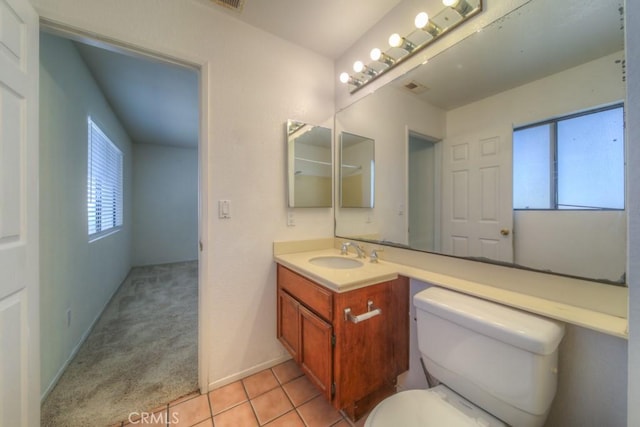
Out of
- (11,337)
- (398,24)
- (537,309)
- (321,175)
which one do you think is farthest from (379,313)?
(398,24)

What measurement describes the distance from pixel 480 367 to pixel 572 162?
0.82m

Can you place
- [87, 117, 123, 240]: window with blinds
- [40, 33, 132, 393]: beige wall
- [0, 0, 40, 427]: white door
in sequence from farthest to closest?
[87, 117, 123, 240]: window with blinds, [40, 33, 132, 393]: beige wall, [0, 0, 40, 427]: white door

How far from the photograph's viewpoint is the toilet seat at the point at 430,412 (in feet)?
2.54

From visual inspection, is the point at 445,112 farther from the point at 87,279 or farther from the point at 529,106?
the point at 87,279

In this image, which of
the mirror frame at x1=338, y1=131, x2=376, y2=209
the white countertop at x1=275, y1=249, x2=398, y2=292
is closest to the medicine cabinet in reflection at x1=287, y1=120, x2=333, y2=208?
the mirror frame at x1=338, y1=131, x2=376, y2=209

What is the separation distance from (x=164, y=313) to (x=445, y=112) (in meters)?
3.00

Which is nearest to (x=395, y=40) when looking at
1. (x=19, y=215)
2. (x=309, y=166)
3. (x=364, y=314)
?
(x=309, y=166)

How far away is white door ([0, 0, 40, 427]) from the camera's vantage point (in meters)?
0.83

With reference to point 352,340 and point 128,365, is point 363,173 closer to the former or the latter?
point 352,340

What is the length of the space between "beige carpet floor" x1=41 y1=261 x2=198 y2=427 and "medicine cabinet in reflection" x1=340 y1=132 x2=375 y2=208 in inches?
65.6

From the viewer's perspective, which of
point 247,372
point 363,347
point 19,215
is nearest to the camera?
point 19,215

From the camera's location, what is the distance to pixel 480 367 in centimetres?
81

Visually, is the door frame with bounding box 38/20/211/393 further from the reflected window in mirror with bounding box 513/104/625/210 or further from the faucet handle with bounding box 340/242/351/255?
the reflected window in mirror with bounding box 513/104/625/210

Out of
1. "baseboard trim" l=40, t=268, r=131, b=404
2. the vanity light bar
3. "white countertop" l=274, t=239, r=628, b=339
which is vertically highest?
the vanity light bar
